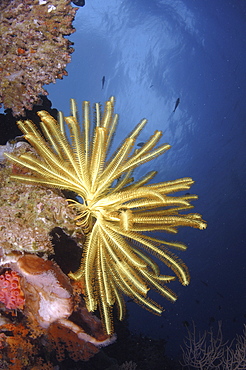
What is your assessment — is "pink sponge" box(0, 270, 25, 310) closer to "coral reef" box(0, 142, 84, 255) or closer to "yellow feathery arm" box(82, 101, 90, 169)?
"coral reef" box(0, 142, 84, 255)

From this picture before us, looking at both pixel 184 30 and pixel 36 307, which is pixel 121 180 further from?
pixel 184 30

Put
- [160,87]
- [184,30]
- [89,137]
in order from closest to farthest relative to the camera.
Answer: [89,137] < [184,30] < [160,87]

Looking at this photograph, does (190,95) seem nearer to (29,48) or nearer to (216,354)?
(216,354)

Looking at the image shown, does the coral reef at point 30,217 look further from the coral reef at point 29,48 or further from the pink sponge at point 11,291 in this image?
the coral reef at point 29,48

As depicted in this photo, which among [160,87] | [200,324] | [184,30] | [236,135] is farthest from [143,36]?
[200,324]

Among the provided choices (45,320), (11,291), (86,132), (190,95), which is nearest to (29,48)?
(86,132)

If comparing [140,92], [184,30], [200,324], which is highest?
[184,30]
